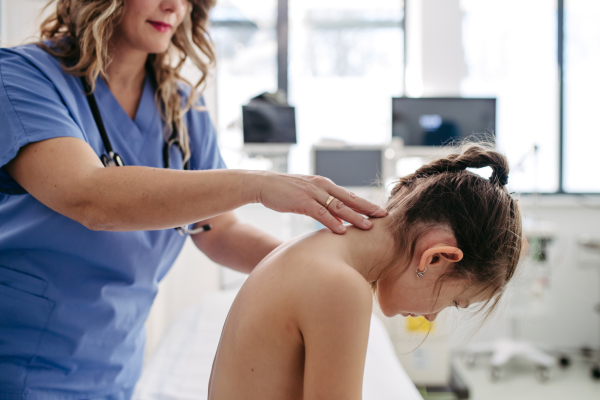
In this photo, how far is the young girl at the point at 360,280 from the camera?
2.19 ft

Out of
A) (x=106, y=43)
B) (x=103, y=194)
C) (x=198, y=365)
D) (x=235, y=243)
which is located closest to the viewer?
(x=103, y=194)

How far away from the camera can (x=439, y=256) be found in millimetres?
798

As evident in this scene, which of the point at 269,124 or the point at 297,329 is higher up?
the point at 269,124

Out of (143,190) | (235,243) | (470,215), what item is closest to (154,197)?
(143,190)

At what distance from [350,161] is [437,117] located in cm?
85

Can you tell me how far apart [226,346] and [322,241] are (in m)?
0.25

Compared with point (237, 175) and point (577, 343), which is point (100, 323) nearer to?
point (237, 175)

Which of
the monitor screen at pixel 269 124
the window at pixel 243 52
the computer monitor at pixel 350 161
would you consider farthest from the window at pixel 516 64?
the monitor screen at pixel 269 124

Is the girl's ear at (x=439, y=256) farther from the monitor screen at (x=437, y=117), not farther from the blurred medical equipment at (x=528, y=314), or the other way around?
the monitor screen at (x=437, y=117)

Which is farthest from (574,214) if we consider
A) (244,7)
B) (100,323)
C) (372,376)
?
(100,323)

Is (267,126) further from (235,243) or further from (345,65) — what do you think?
(235,243)

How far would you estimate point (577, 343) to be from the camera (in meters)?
3.49

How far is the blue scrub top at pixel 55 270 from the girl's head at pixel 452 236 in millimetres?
560

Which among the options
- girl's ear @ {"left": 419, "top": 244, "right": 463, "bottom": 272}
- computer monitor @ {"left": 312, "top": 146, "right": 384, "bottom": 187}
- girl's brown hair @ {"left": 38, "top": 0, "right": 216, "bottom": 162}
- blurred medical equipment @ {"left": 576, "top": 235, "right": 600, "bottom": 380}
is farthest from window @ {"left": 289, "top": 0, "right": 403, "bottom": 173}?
girl's ear @ {"left": 419, "top": 244, "right": 463, "bottom": 272}
